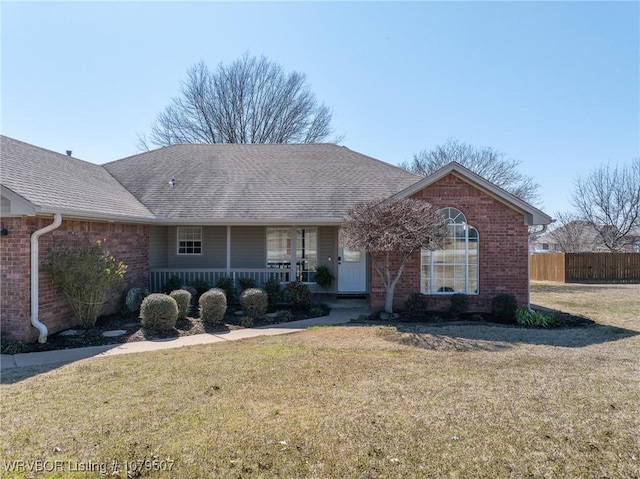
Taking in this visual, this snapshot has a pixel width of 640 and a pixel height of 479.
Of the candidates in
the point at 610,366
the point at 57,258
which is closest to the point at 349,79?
the point at 57,258

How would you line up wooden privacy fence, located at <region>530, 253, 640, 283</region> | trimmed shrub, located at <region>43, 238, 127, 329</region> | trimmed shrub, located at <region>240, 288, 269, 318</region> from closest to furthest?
trimmed shrub, located at <region>43, 238, 127, 329</region> < trimmed shrub, located at <region>240, 288, 269, 318</region> < wooden privacy fence, located at <region>530, 253, 640, 283</region>

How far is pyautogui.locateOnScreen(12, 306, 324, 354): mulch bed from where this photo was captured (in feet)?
24.3

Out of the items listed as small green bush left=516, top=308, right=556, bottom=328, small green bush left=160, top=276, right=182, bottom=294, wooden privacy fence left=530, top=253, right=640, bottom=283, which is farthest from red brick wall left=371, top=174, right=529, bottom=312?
wooden privacy fence left=530, top=253, right=640, bottom=283

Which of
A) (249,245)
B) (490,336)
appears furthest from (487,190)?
(249,245)

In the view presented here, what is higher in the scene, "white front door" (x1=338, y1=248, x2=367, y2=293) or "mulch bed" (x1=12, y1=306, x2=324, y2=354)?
"white front door" (x1=338, y1=248, x2=367, y2=293)

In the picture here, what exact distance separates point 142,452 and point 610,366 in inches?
259

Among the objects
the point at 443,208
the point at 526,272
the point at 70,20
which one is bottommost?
the point at 526,272

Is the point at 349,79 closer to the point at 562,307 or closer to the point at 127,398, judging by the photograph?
the point at 562,307

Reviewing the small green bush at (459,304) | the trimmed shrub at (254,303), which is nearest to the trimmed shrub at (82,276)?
the trimmed shrub at (254,303)

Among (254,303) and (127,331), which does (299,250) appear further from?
(127,331)

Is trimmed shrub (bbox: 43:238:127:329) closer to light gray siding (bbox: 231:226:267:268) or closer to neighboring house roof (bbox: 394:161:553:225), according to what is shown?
light gray siding (bbox: 231:226:267:268)

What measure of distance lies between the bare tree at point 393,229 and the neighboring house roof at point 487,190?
62 cm

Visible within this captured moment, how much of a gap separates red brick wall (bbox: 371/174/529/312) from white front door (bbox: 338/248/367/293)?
2759mm

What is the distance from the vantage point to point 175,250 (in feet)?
44.2
